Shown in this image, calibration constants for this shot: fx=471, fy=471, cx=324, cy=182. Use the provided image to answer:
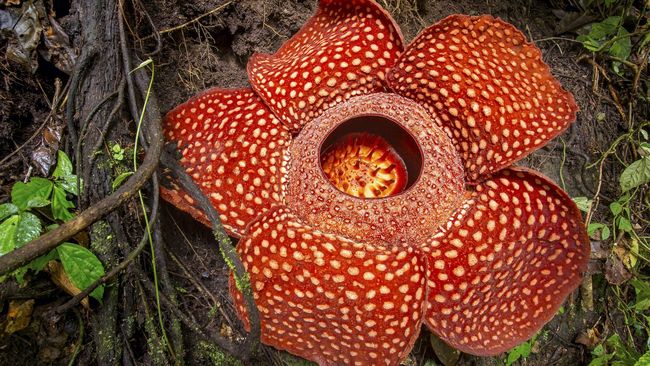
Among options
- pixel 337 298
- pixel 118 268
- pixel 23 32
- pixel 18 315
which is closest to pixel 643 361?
pixel 337 298

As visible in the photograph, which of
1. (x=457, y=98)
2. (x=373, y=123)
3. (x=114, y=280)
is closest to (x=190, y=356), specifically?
(x=114, y=280)

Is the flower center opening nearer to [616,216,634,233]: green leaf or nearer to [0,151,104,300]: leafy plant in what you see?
[0,151,104,300]: leafy plant

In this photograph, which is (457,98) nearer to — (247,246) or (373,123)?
(373,123)

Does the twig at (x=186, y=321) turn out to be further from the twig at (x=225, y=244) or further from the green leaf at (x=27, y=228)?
the green leaf at (x=27, y=228)

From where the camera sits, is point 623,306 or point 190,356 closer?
point 190,356

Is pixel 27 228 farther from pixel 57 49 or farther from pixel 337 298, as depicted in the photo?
pixel 337 298
